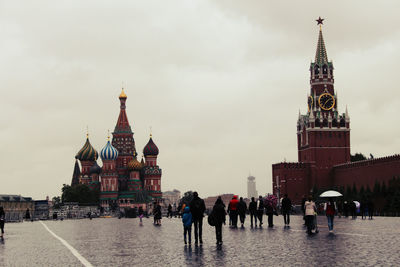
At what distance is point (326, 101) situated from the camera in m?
112

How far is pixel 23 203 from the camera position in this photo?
15838cm

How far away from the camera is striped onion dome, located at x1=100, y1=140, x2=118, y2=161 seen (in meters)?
120

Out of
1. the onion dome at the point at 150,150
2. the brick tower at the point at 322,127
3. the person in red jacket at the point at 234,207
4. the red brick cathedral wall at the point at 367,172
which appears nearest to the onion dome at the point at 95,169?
the onion dome at the point at 150,150

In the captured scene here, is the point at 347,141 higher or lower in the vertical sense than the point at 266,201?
higher

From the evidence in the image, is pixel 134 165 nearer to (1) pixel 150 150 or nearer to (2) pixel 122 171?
(2) pixel 122 171

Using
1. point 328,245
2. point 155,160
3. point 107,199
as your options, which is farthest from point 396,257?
point 155,160

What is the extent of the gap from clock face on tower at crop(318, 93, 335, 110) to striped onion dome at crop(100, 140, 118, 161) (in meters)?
39.2

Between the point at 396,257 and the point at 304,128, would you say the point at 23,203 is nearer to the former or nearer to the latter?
the point at 304,128

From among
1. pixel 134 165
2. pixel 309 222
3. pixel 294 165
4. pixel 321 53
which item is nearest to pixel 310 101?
pixel 321 53

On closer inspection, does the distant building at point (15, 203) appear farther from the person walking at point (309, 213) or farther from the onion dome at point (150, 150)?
the person walking at point (309, 213)

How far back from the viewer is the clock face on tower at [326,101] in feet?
366

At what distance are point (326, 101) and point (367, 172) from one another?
24.4 m

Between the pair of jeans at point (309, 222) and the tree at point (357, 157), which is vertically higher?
the tree at point (357, 157)

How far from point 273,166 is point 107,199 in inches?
1257
